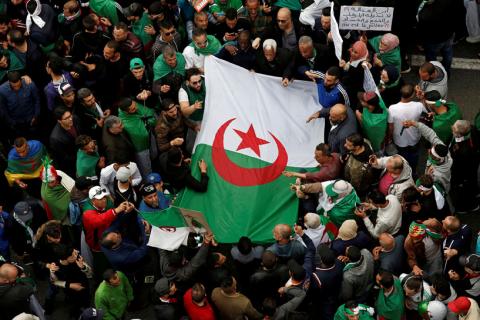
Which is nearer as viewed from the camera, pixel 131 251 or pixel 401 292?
pixel 401 292

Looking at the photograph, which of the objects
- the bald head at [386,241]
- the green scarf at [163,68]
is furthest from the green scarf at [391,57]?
the bald head at [386,241]

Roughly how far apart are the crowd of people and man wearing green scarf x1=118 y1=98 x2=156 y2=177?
28 mm

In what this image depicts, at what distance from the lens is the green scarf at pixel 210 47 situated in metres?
11.8

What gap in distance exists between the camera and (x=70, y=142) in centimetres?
1095

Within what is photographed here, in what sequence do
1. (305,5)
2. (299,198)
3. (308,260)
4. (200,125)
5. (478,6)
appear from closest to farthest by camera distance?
(308,260) < (299,198) < (200,125) < (305,5) < (478,6)

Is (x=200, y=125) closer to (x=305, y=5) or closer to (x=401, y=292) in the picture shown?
(x=305, y=5)

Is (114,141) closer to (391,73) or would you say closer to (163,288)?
(163,288)

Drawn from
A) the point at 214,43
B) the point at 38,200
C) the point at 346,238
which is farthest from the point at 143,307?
the point at 214,43

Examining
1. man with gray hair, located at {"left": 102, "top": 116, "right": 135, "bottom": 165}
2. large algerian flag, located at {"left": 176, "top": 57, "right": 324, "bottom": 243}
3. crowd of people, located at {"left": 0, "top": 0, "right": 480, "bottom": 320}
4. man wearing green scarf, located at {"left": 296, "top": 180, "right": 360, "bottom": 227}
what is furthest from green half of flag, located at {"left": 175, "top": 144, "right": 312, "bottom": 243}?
man with gray hair, located at {"left": 102, "top": 116, "right": 135, "bottom": 165}

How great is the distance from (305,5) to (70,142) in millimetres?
4328

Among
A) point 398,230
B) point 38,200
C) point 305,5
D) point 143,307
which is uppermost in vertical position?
point 305,5

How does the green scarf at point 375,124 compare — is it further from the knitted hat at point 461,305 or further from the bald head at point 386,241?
the knitted hat at point 461,305

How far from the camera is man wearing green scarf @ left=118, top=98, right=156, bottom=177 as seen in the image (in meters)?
10.8

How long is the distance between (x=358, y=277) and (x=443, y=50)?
5.18m
